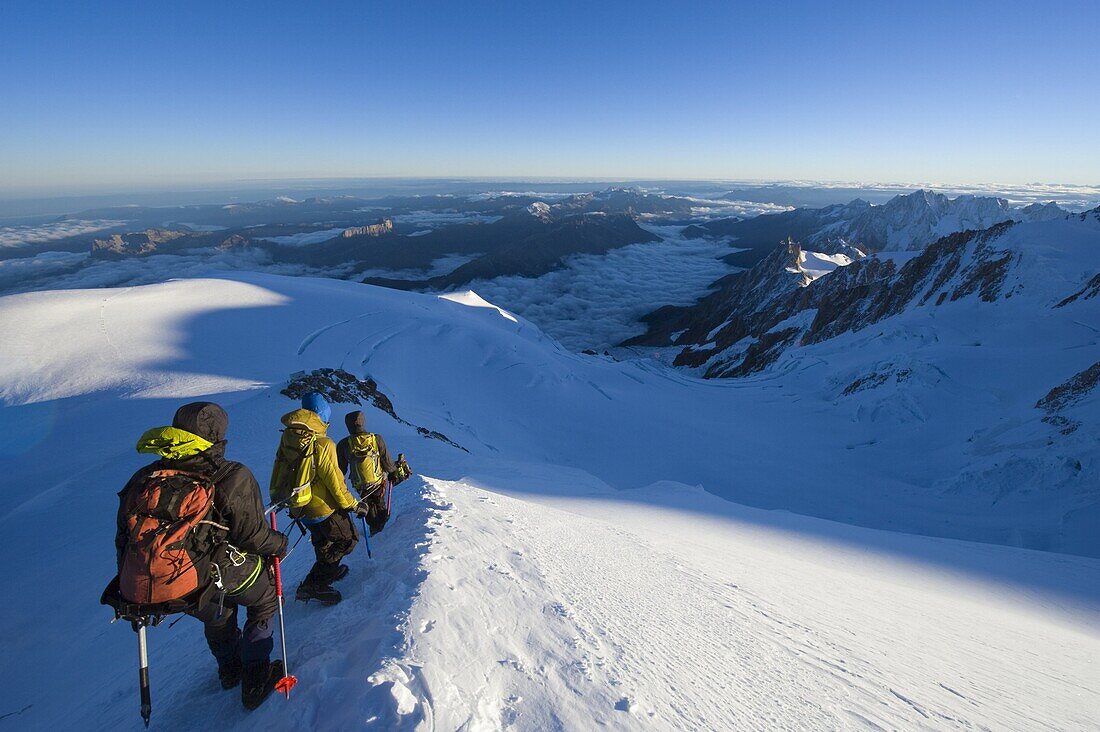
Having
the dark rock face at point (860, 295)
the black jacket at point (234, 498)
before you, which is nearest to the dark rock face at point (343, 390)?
the black jacket at point (234, 498)

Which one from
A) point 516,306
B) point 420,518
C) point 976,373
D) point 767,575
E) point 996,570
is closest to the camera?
point 420,518

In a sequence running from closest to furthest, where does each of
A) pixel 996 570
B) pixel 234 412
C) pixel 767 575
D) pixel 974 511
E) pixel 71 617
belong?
pixel 71 617 < pixel 767 575 < pixel 996 570 < pixel 234 412 < pixel 974 511

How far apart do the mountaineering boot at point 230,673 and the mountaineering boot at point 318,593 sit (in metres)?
0.80

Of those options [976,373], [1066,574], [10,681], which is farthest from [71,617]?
[976,373]

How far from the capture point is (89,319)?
22.6 metres

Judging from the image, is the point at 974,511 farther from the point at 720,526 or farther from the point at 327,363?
the point at 327,363

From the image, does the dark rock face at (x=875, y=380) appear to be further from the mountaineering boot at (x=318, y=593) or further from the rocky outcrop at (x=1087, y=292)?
the mountaineering boot at (x=318, y=593)

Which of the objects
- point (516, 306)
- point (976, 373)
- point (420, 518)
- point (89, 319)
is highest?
point (420, 518)

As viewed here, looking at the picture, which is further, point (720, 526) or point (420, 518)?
point (720, 526)

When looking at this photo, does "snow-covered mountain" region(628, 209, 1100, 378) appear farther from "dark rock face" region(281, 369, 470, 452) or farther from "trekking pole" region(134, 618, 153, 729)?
"trekking pole" region(134, 618, 153, 729)

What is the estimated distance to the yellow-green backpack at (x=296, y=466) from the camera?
4105 millimetres

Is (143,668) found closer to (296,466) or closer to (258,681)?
(258,681)

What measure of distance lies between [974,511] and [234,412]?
23684 mm

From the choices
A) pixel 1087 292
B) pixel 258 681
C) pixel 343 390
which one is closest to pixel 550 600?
pixel 258 681
